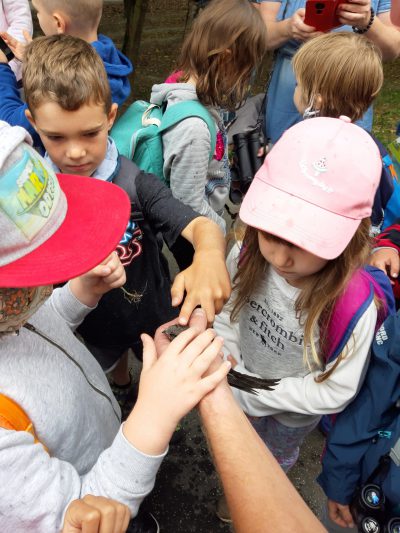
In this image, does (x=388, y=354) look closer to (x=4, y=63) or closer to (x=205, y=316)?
(x=205, y=316)

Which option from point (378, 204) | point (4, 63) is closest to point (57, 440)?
point (378, 204)

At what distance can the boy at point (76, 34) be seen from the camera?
7.85 ft

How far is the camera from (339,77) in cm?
221

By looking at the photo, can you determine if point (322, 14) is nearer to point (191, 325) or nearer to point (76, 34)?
point (76, 34)

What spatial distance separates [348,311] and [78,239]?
3.07ft

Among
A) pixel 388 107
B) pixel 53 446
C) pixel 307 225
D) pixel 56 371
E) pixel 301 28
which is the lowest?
pixel 388 107

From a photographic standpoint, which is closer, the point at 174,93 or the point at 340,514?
the point at 340,514

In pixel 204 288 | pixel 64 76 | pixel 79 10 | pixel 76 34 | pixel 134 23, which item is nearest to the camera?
pixel 204 288

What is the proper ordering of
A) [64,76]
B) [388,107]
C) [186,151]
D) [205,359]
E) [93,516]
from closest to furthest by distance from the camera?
1. [93,516]
2. [205,359]
3. [64,76]
4. [186,151]
5. [388,107]

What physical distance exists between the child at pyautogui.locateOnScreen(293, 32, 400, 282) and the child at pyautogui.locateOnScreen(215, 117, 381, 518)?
79 cm

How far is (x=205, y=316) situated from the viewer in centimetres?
138

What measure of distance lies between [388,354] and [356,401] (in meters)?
0.25

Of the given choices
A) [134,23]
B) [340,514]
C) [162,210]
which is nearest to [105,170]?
[162,210]

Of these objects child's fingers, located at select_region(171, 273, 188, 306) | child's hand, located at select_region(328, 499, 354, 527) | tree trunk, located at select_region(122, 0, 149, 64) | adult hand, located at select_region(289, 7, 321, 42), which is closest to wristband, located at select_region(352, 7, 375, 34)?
adult hand, located at select_region(289, 7, 321, 42)
